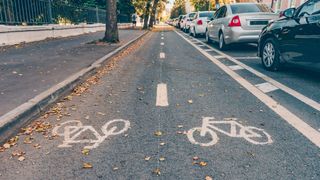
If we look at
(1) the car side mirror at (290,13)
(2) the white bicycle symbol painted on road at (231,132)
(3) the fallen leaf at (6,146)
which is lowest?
(3) the fallen leaf at (6,146)

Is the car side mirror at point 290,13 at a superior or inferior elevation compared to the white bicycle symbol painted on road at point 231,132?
superior

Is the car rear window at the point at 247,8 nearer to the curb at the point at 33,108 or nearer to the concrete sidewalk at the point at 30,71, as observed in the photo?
the concrete sidewalk at the point at 30,71

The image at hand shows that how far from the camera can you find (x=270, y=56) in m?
8.14

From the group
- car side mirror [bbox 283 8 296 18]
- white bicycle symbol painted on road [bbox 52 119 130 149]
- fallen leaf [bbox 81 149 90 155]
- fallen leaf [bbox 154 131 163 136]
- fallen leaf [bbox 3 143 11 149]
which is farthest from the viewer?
car side mirror [bbox 283 8 296 18]

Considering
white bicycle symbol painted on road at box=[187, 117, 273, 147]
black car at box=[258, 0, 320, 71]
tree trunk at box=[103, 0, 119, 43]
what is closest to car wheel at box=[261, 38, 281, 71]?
black car at box=[258, 0, 320, 71]

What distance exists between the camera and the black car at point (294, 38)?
20.7 ft

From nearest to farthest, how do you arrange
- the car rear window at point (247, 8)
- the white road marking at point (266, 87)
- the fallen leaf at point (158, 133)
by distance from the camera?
the fallen leaf at point (158, 133) → the white road marking at point (266, 87) → the car rear window at point (247, 8)

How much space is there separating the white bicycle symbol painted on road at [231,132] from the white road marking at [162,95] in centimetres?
107

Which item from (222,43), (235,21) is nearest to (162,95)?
(235,21)

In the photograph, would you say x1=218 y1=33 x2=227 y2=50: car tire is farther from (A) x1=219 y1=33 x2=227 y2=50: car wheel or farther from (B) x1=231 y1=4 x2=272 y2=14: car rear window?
(B) x1=231 y1=4 x2=272 y2=14: car rear window

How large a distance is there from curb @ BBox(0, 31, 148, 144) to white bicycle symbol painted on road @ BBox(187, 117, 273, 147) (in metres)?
2.24

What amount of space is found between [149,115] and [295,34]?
13.7 ft

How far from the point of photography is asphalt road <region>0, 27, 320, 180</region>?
119 inches

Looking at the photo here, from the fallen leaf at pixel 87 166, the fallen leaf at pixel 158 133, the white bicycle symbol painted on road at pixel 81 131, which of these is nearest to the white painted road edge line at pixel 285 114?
the fallen leaf at pixel 158 133
